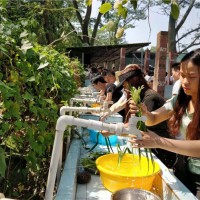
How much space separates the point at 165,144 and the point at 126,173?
0.69 m

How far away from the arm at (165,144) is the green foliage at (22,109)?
2.21ft

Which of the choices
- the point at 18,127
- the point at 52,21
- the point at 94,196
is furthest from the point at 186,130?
the point at 52,21

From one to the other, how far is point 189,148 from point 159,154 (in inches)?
55.8

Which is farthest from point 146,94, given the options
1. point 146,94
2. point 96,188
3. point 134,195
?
point 134,195

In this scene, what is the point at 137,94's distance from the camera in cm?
189

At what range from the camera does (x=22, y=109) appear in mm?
1796

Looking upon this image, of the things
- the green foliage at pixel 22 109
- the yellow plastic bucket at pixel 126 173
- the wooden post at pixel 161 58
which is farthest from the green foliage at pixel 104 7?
the wooden post at pixel 161 58

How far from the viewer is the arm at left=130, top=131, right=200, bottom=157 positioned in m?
1.47

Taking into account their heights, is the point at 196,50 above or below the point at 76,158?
above

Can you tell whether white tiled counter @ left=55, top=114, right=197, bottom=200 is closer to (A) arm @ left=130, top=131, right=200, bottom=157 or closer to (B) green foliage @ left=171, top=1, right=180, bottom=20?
A: (A) arm @ left=130, top=131, right=200, bottom=157

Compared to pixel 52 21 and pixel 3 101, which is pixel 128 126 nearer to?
pixel 3 101

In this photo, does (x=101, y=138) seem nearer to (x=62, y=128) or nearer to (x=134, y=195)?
(x=134, y=195)

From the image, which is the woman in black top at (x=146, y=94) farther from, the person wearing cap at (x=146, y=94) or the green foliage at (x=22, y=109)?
the green foliage at (x=22, y=109)

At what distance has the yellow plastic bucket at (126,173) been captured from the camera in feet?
6.28
